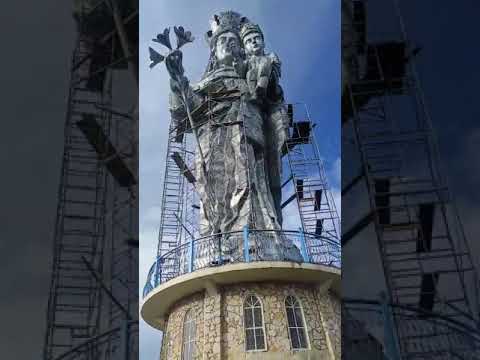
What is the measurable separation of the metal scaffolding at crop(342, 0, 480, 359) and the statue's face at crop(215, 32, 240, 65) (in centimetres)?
60

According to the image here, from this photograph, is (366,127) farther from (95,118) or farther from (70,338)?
(70,338)

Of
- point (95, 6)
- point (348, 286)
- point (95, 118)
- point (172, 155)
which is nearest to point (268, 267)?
point (348, 286)

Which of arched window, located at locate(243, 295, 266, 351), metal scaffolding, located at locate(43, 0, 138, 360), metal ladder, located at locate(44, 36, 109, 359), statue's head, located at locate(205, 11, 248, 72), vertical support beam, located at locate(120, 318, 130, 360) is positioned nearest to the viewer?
vertical support beam, located at locate(120, 318, 130, 360)

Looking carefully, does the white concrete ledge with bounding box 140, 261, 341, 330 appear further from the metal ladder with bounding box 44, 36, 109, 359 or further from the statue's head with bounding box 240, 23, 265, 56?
the statue's head with bounding box 240, 23, 265, 56

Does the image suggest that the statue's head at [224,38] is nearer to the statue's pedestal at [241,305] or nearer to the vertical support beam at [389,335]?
the statue's pedestal at [241,305]

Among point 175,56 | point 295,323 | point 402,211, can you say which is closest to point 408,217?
point 402,211

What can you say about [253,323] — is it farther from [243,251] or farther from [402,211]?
[402,211]

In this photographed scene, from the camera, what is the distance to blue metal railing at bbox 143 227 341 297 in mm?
2750

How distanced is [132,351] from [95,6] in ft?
5.44

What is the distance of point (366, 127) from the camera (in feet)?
13.3

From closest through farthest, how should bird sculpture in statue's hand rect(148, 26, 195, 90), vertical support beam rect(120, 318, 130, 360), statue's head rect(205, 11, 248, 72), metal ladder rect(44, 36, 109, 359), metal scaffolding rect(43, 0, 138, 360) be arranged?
vertical support beam rect(120, 318, 130, 360) < bird sculpture in statue's hand rect(148, 26, 195, 90) < statue's head rect(205, 11, 248, 72) < metal scaffolding rect(43, 0, 138, 360) < metal ladder rect(44, 36, 109, 359)

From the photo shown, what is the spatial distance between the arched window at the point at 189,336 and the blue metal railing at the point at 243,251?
0.27 m

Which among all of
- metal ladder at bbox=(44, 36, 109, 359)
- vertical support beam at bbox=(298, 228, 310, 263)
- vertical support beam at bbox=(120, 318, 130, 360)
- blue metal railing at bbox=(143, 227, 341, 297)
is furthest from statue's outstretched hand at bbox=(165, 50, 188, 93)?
vertical support beam at bbox=(120, 318, 130, 360)

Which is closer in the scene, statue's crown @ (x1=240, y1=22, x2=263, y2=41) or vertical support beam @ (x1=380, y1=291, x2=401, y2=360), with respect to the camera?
vertical support beam @ (x1=380, y1=291, x2=401, y2=360)
